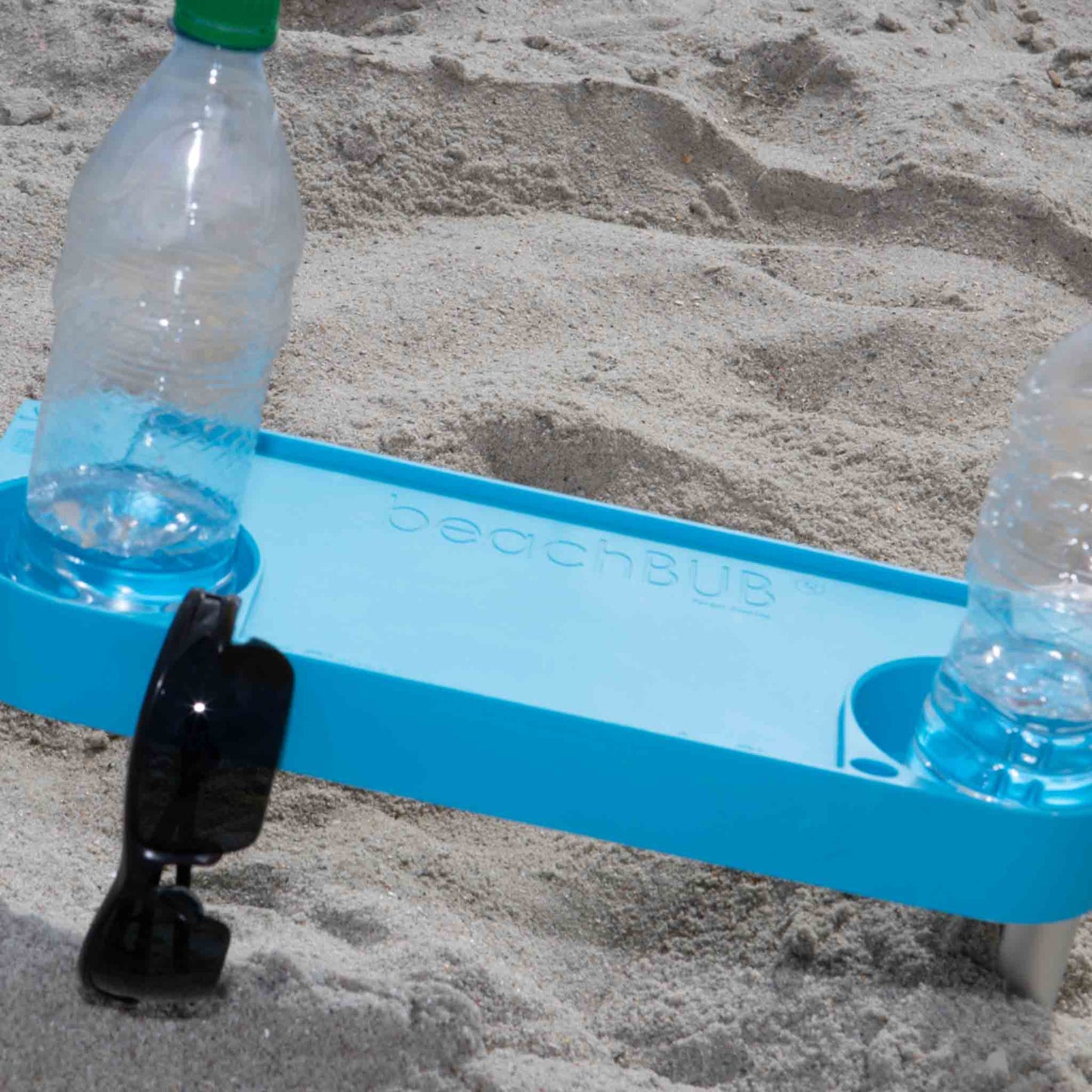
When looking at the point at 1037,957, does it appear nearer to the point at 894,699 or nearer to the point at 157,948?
the point at 894,699

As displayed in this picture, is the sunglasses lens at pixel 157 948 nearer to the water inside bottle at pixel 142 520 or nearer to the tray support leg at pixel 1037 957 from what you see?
the water inside bottle at pixel 142 520

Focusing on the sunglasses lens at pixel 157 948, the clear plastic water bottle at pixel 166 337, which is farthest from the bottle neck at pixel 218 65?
the sunglasses lens at pixel 157 948

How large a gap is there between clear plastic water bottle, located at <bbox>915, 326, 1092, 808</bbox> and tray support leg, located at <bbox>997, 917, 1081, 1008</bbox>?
18 centimetres

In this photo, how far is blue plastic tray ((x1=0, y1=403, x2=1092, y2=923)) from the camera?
1029 mm

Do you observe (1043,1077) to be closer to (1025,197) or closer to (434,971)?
(434,971)

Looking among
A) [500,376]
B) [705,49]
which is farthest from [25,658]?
[705,49]

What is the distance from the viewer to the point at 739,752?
3.36 feet

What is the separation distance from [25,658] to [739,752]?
19.6 inches

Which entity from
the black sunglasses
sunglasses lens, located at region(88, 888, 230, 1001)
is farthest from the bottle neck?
sunglasses lens, located at region(88, 888, 230, 1001)

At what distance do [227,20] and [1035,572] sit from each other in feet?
2.37

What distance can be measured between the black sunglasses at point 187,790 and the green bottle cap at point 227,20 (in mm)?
361

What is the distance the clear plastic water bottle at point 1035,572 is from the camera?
1.09m

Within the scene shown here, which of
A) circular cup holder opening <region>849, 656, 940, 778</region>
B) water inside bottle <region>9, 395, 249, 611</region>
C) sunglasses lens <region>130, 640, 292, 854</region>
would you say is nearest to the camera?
sunglasses lens <region>130, 640, 292, 854</region>

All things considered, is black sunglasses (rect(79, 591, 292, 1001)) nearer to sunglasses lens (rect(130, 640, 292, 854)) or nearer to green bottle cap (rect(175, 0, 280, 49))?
sunglasses lens (rect(130, 640, 292, 854))
